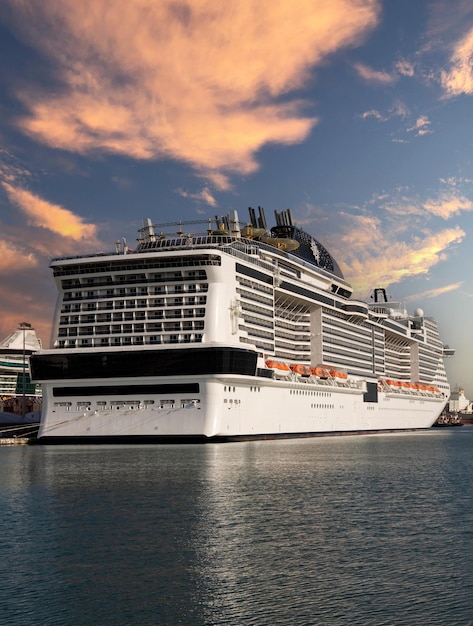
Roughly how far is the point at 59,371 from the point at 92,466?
27065 millimetres

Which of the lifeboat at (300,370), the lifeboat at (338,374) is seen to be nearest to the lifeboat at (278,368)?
the lifeboat at (300,370)

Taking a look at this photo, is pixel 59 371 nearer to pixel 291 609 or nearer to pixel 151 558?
pixel 151 558

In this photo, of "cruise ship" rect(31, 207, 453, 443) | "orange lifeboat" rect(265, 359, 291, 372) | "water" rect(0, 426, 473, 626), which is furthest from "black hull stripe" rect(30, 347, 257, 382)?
"water" rect(0, 426, 473, 626)

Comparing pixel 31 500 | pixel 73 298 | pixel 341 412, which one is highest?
pixel 73 298

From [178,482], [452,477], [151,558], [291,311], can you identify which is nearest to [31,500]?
[178,482]

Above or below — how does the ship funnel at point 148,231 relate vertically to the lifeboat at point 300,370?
above

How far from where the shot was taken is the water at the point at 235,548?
822 inches

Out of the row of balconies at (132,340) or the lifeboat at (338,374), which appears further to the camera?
the lifeboat at (338,374)

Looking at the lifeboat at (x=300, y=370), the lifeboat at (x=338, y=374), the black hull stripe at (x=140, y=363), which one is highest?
the lifeboat at (x=338, y=374)

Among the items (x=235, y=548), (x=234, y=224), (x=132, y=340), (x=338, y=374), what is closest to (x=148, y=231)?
(x=234, y=224)

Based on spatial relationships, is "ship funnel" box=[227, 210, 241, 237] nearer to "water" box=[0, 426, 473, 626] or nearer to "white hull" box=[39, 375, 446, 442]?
"white hull" box=[39, 375, 446, 442]

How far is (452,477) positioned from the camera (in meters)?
55.0

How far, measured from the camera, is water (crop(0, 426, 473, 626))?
20.9m

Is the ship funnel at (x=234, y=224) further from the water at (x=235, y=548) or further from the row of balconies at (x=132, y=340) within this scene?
the water at (x=235, y=548)
